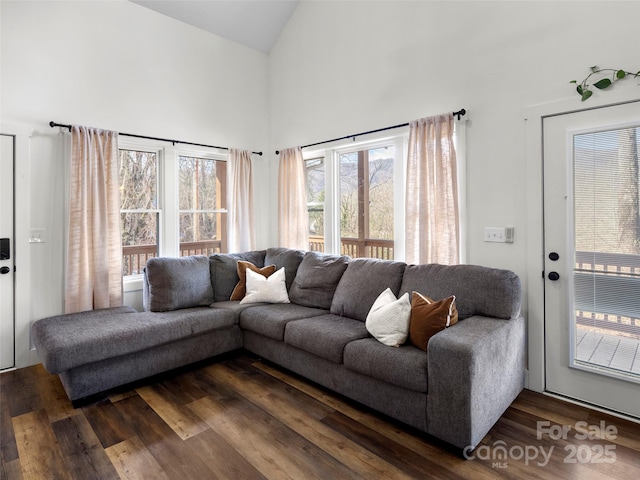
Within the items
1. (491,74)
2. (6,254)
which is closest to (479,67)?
(491,74)

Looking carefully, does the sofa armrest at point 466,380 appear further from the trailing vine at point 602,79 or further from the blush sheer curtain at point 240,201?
the blush sheer curtain at point 240,201

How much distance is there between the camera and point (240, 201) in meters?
4.46

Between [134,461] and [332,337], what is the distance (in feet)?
4.39

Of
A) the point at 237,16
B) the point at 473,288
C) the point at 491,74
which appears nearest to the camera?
the point at 473,288

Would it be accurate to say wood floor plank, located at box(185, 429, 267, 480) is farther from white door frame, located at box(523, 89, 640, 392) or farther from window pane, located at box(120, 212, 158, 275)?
window pane, located at box(120, 212, 158, 275)

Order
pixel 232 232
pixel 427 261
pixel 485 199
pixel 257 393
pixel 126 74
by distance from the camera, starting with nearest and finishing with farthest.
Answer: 1. pixel 257 393
2. pixel 485 199
3. pixel 427 261
4. pixel 126 74
5. pixel 232 232

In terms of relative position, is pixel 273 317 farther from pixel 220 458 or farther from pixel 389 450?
pixel 389 450

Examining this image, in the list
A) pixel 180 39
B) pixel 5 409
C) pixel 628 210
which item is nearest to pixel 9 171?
pixel 5 409

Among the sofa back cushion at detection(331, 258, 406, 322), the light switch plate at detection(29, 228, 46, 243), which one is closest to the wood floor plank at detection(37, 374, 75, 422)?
the light switch plate at detection(29, 228, 46, 243)

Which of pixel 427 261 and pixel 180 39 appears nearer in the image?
pixel 427 261

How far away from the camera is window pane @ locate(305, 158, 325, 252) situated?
172 inches

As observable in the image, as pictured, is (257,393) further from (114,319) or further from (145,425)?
(114,319)

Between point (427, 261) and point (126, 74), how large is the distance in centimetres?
343

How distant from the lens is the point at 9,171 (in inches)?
119
